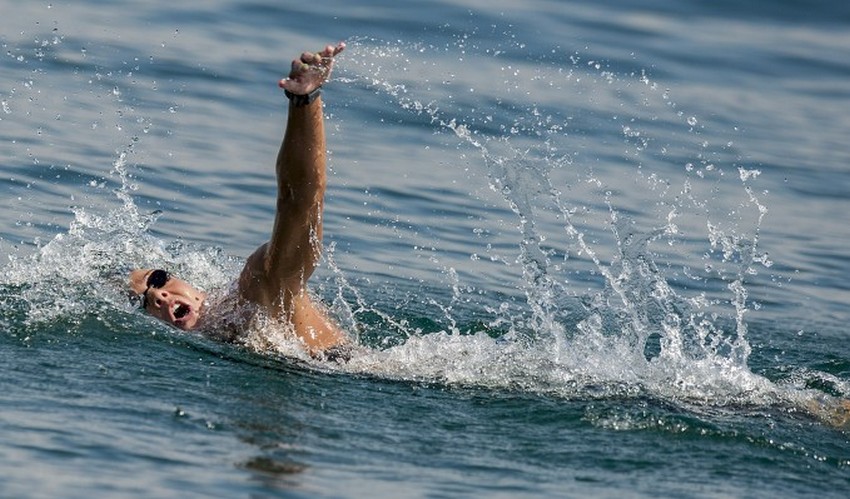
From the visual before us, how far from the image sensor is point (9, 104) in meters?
13.1

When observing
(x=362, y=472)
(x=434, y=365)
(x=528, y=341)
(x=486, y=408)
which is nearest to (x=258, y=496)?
(x=362, y=472)

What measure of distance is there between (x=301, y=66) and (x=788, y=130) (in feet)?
31.9

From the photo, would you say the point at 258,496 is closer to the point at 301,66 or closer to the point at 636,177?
the point at 301,66

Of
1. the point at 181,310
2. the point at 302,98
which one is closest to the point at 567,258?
the point at 181,310

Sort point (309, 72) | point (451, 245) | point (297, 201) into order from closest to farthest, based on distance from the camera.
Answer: point (309, 72) < point (297, 201) < point (451, 245)

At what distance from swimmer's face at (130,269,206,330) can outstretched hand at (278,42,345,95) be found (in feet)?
5.27

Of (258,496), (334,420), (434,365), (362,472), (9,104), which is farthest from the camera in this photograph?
(9,104)

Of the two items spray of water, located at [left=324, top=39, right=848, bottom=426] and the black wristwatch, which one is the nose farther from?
the black wristwatch

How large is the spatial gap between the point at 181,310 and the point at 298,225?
49.4 inches

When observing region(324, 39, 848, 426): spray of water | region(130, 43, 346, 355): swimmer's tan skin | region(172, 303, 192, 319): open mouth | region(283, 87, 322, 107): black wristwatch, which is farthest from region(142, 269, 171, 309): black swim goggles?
region(283, 87, 322, 107): black wristwatch

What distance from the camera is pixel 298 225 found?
23.4ft

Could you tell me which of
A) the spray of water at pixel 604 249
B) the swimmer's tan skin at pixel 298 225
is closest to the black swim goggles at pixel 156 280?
the swimmer's tan skin at pixel 298 225

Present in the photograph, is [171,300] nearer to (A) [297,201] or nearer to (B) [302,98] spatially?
(A) [297,201]

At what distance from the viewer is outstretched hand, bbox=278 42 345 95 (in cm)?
687
